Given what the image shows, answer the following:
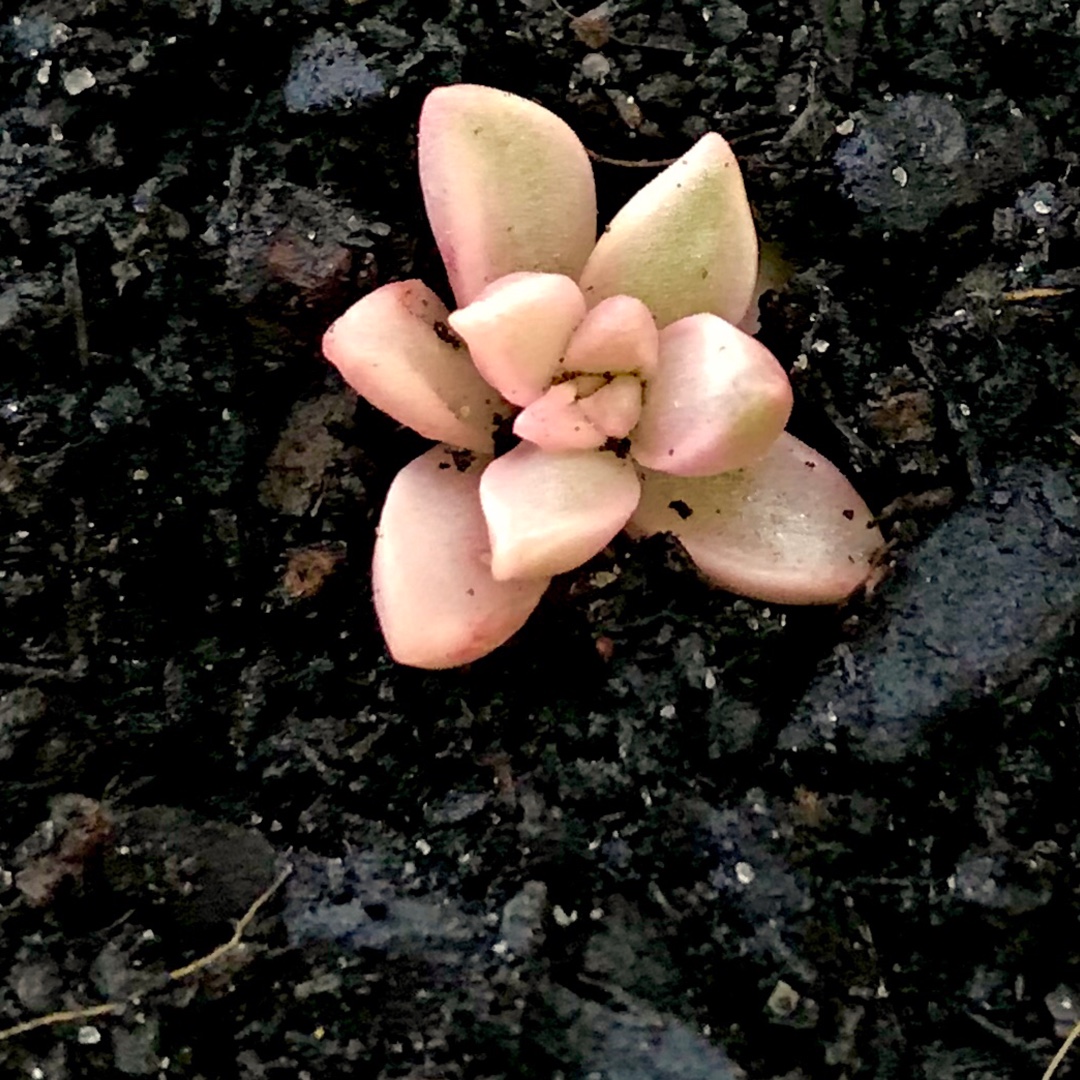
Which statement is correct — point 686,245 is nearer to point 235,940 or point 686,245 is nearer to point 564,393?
point 564,393

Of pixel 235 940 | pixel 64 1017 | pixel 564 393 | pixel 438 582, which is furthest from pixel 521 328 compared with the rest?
pixel 64 1017

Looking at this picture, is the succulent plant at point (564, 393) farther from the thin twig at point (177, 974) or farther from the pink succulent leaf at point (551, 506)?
the thin twig at point (177, 974)

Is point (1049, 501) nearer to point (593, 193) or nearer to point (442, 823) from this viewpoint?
point (593, 193)

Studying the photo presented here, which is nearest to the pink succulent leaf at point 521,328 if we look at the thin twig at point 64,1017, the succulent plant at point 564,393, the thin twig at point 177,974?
the succulent plant at point 564,393

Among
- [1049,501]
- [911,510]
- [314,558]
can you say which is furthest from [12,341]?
[1049,501]

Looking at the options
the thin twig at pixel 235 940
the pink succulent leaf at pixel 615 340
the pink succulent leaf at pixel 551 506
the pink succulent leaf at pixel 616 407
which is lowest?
the thin twig at pixel 235 940

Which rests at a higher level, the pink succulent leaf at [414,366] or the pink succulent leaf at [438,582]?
the pink succulent leaf at [414,366]

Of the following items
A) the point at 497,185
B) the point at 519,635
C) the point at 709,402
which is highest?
the point at 497,185
